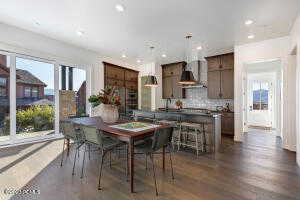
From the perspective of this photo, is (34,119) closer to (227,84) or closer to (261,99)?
(227,84)

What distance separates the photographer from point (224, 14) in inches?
114

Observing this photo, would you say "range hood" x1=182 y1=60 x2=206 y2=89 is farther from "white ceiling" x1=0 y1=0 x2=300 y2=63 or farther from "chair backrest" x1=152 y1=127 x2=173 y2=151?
"chair backrest" x1=152 y1=127 x2=173 y2=151

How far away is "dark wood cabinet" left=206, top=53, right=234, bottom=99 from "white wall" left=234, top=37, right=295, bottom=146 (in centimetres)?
59

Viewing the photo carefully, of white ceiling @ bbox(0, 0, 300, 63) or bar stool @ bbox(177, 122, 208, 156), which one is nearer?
white ceiling @ bbox(0, 0, 300, 63)

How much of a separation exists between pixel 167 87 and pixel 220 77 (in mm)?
2305

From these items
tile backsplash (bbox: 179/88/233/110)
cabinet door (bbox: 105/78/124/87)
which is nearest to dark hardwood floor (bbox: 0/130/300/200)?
tile backsplash (bbox: 179/88/233/110)

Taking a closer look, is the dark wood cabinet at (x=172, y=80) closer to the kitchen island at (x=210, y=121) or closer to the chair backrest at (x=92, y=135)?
the kitchen island at (x=210, y=121)

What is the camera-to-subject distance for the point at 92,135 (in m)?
2.30

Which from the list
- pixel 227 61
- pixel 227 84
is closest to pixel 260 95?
pixel 227 84

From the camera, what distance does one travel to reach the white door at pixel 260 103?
21.7ft

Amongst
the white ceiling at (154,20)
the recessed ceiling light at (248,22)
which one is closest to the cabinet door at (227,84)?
the white ceiling at (154,20)

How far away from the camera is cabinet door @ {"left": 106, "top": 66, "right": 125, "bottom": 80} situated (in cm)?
561

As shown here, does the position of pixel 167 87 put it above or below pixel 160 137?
above

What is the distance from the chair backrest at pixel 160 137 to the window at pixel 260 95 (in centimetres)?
636
